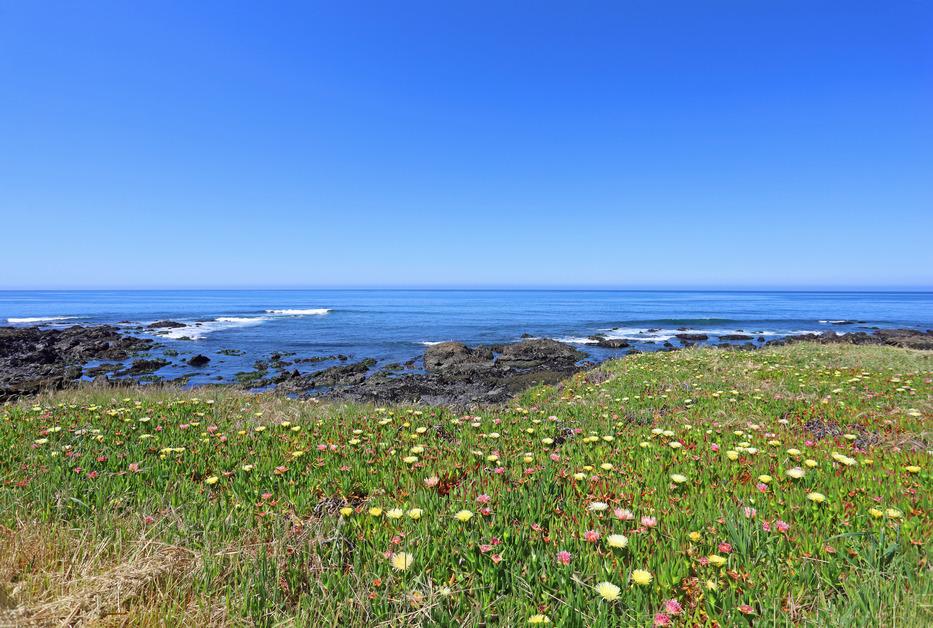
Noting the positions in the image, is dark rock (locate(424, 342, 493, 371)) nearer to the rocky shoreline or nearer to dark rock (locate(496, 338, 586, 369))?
the rocky shoreline

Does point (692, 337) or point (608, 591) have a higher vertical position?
point (608, 591)

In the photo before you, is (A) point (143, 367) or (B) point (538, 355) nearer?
(A) point (143, 367)

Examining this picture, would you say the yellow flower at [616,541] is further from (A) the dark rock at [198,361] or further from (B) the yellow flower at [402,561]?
(A) the dark rock at [198,361]

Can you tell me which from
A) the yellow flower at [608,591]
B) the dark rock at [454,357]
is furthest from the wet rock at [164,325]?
the yellow flower at [608,591]

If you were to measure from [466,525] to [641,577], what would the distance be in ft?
4.15

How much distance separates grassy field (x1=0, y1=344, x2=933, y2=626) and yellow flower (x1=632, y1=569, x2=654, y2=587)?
0.16 ft

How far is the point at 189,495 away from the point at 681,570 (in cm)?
407

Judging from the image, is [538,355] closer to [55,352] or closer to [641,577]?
[641,577]

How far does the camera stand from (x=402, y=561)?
266 cm

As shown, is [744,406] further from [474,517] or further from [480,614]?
[480,614]

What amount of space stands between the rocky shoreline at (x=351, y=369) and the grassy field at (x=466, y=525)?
9.89m

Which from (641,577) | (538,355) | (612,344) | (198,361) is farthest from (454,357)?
(641,577)

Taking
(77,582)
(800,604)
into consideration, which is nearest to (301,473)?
(77,582)

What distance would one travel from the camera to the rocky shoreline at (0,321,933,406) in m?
18.2
